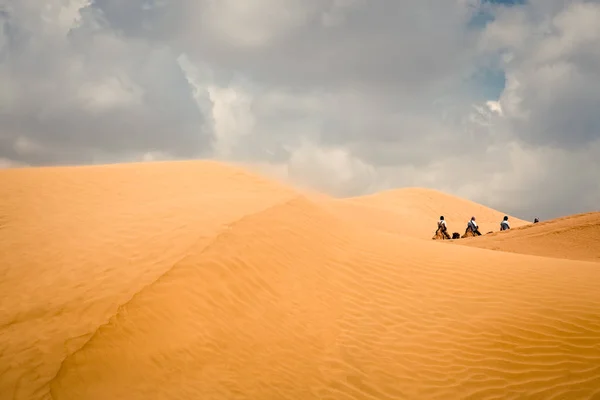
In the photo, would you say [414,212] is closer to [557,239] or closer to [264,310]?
[557,239]

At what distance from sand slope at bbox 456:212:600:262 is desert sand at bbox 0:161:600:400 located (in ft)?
21.8

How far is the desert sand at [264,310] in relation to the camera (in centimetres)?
623

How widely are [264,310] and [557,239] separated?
16.1 m

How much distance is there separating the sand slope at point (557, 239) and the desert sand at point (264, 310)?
21.8ft

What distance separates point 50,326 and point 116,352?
4.64 feet

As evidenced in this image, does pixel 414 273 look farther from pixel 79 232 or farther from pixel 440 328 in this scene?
pixel 79 232

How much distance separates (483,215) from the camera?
56.7 metres

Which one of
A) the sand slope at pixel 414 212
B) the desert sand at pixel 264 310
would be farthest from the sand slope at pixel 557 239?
the sand slope at pixel 414 212

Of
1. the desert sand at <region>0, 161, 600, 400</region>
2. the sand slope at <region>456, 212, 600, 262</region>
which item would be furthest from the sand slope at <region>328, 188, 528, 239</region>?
the desert sand at <region>0, 161, 600, 400</region>

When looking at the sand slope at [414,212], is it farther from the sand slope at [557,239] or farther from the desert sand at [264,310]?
the desert sand at [264,310]

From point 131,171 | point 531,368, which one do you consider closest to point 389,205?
point 131,171

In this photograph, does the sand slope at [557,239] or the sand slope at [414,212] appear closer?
the sand slope at [557,239]

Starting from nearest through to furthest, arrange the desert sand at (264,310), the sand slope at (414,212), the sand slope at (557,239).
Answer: the desert sand at (264,310) < the sand slope at (557,239) < the sand slope at (414,212)

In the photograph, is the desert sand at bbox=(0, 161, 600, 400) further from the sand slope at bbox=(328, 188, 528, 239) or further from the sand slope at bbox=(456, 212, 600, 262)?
the sand slope at bbox=(328, 188, 528, 239)
